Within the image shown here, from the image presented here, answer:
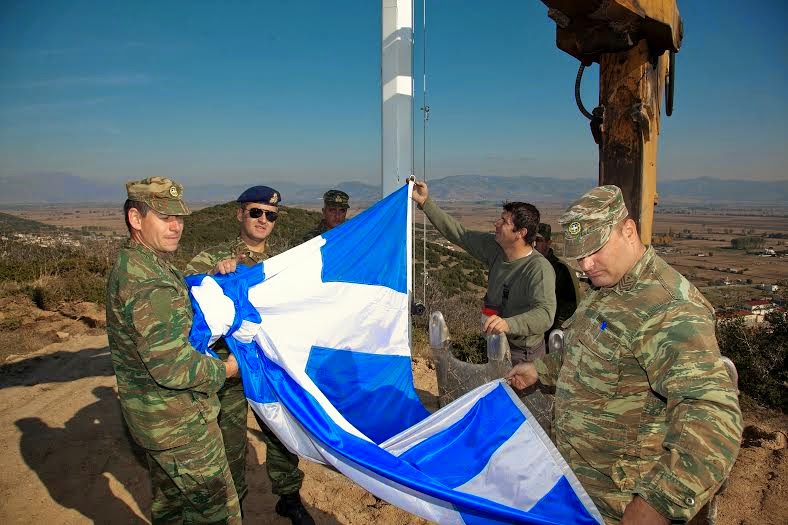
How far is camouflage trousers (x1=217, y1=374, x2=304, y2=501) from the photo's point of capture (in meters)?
3.45

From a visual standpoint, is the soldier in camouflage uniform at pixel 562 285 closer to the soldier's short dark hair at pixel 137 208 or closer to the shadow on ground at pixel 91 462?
the soldier's short dark hair at pixel 137 208

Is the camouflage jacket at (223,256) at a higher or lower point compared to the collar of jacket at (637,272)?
lower

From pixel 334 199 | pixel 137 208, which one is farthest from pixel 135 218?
pixel 334 199

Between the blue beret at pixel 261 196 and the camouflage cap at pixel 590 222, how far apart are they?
94.5 inches

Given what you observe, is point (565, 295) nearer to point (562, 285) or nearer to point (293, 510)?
point (562, 285)

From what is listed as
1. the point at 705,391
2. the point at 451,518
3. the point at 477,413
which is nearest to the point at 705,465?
the point at 705,391

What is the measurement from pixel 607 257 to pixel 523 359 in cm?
217

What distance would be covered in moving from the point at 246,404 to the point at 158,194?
1.68 metres

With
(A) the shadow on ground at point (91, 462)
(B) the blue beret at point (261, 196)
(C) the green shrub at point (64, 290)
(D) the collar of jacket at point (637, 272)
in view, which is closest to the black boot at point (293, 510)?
(A) the shadow on ground at point (91, 462)

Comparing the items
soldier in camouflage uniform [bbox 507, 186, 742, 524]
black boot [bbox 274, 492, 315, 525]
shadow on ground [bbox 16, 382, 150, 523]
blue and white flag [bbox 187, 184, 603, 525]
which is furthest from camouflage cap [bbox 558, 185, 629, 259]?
shadow on ground [bbox 16, 382, 150, 523]

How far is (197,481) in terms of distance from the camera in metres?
2.54

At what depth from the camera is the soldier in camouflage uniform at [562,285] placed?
4.59m

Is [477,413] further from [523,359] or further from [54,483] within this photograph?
[54,483]

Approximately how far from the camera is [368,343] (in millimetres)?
3598
